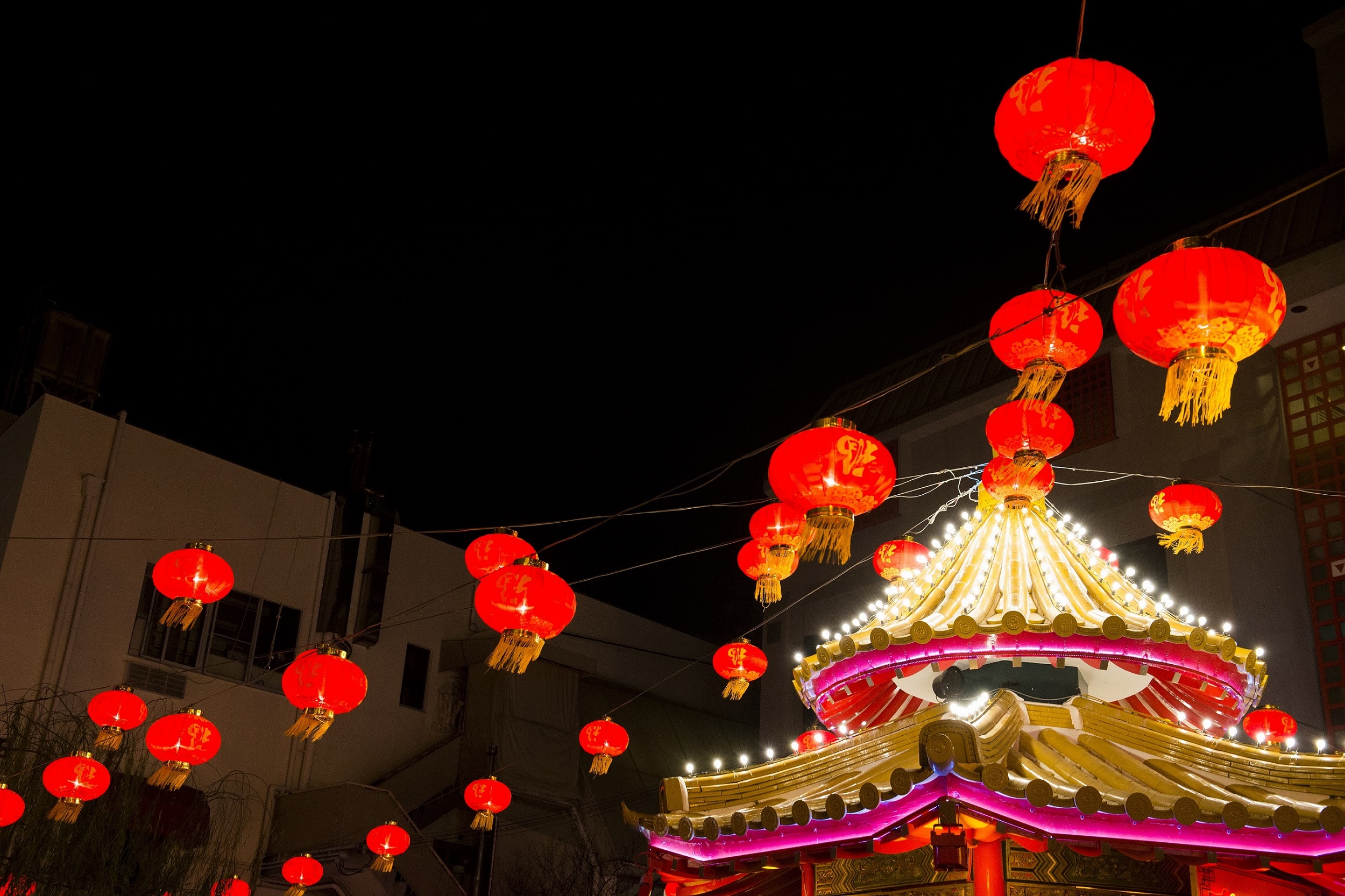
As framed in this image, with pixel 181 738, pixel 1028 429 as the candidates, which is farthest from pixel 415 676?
pixel 1028 429

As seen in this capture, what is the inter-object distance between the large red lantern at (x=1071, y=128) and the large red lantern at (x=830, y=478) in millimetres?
1459

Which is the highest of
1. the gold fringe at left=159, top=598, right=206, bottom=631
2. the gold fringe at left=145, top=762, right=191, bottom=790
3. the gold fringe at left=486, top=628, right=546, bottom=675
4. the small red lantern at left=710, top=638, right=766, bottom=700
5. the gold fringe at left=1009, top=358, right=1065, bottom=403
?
the gold fringe at left=1009, top=358, right=1065, bottom=403

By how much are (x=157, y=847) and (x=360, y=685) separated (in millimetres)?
5681

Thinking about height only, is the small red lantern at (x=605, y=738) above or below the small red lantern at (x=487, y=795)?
above

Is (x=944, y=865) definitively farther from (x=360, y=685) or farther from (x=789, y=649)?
(x=789, y=649)

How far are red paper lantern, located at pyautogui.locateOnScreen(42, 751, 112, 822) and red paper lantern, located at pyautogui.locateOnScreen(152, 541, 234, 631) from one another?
2473mm

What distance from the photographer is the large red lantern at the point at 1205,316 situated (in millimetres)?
4852

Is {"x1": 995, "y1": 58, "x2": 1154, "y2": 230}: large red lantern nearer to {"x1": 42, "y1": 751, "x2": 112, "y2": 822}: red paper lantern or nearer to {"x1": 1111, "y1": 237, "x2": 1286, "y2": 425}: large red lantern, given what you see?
{"x1": 1111, "y1": 237, "x2": 1286, "y2": 425}: large red lantern

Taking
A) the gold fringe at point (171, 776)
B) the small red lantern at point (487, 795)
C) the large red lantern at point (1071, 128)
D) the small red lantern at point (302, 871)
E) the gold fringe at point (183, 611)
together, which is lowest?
the small red lantern at point (302, 871)

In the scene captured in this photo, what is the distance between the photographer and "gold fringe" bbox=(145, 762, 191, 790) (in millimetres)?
9234

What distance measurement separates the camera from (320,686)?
844 cm

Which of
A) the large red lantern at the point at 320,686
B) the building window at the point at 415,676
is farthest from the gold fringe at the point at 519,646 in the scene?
the building window at the point at 415,676

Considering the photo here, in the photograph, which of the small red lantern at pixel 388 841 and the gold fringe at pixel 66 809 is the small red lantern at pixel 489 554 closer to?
the gold fringe at pixel 66 809

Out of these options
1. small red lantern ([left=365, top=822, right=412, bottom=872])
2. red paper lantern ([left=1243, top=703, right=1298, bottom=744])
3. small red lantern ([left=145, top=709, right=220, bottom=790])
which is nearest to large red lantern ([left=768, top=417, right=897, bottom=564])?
red paper lantern ([left=1243, top=703, right=1298, bottom=744])
